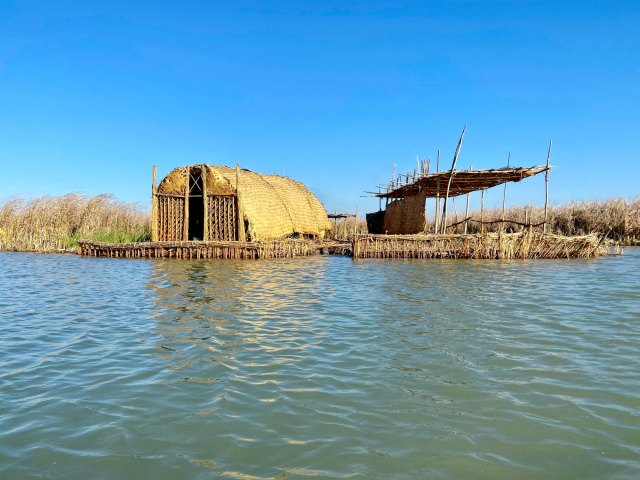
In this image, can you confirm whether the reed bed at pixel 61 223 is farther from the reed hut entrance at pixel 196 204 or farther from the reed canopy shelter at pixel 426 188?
the reed canopy shelter at pixel 426 188

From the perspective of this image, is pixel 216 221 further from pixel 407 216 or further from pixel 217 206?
pixel 407 216

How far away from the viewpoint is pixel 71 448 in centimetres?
321

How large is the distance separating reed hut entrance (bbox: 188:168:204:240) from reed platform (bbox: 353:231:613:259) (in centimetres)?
679

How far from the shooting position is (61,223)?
2314 centimetres

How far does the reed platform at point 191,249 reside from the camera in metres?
17.0

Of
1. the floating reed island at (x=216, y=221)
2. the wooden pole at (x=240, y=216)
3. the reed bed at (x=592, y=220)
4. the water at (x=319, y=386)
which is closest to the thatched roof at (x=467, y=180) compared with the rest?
the reed bed at (x=592, y=220)

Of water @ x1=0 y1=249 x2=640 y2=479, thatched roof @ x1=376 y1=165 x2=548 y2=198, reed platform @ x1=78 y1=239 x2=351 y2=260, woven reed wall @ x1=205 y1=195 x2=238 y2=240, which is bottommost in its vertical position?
water @ x1=0 y1=249 x2=640 y2=479

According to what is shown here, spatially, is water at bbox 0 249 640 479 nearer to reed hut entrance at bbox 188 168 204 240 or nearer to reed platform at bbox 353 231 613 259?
reed platform at bbox 353 231 613 259

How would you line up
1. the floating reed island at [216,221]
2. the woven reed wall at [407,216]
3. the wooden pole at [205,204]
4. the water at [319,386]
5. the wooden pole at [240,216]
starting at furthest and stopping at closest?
the woven reed wall at [407,216] < the wooden pole at [205,204] < the wooden pole at [240,216] < the floating reed island at [216,221] < the water at [319,386]

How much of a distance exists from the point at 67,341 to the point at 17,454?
293 centimetres

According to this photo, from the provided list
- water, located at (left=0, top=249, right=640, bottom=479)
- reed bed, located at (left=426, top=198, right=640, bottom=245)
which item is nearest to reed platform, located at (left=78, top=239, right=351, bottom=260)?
water, located at (left=0, top=249, right=640, bottom=479)

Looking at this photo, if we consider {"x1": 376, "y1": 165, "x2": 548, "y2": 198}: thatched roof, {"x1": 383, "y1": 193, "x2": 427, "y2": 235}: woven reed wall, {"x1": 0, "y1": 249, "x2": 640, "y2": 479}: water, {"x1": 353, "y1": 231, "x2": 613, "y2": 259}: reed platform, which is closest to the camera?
{"x1": 0, "y1": 249, "x2": 640, "y2": 479}: water

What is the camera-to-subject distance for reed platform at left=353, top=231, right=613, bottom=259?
17.6 m

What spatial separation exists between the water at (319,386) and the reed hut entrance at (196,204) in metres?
11.2
